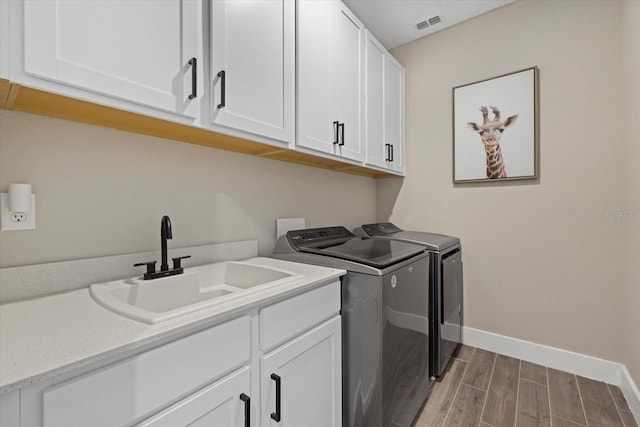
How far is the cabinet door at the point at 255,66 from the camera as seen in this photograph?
113cm

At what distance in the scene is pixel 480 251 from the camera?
2.36 metres

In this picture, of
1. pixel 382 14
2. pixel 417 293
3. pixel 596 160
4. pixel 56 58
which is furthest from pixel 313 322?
pixel 382 14

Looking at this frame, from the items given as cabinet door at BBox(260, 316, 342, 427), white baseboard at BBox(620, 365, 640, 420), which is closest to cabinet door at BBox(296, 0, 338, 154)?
cabinet door at BBox(260, 316, 342, 427)

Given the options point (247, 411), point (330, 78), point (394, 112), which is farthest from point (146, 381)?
point (394, 112)

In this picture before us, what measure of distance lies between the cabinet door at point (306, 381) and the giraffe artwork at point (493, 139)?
5.89 feet

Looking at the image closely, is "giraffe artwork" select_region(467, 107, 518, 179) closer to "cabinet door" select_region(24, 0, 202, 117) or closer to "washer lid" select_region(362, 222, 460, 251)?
"washer lid" select_region(362, 222, 460, 251)

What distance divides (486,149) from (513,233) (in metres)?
0.69

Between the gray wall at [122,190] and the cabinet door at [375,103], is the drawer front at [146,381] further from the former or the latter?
the cabinet door at [375,103]

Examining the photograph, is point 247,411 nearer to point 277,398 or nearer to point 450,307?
point 277,398

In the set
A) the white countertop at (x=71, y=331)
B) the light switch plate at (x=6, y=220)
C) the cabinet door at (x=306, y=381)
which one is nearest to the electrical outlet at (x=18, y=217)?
the light switch plate at (x=6, y=220)

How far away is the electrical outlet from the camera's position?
92 cm

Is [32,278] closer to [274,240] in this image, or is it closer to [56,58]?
[56,58]

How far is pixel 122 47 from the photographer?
0.89 meters

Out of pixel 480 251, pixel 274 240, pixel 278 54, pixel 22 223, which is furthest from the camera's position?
pixel 480 251
